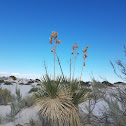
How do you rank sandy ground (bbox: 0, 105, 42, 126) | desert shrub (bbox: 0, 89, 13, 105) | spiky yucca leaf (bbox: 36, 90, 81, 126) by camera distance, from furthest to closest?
1. desert shrub (bbox: 0, 89, 13, 105)
2. sandy ground (bbox: 0, 105, 42, 126)
3. spiky yucca leaf (bbox: 36, 90, 81, 126)

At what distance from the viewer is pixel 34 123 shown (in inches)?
236

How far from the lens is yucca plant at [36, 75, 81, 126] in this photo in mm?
4816

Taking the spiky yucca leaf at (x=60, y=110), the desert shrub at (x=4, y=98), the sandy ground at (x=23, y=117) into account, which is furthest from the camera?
the desert shrub at (x=4, y=98)

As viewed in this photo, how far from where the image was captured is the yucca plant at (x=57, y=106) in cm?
482

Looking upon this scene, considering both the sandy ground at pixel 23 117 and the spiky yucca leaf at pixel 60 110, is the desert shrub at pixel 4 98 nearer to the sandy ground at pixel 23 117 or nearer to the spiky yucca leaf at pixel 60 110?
the sandy ground at pixel 23 117

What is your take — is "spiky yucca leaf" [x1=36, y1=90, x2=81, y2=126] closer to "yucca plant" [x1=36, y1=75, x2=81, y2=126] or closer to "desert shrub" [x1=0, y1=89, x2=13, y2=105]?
"yucca plant" [x1=36, y1=75, x2=81, y2=126]

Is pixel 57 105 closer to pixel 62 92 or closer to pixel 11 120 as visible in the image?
pixel 62 92

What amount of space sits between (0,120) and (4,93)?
11.1 ft

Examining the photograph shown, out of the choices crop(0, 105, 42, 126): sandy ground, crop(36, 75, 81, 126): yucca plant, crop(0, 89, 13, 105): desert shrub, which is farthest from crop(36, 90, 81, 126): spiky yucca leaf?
crop(0, 89, 13, 105): desert shrub

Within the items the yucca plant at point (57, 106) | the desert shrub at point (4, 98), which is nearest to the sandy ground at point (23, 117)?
the desert shrub at point (4, 98)

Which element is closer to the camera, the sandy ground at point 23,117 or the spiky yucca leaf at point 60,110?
the spiky yucca leaf at point 60,110

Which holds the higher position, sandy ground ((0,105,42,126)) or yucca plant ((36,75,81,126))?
yucca plant ((36,75,81,126))

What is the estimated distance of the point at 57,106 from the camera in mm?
4910

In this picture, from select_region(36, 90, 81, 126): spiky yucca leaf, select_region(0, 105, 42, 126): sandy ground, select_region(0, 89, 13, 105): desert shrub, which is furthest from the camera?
select_region(0, 89, 13, 105): desert shrub
